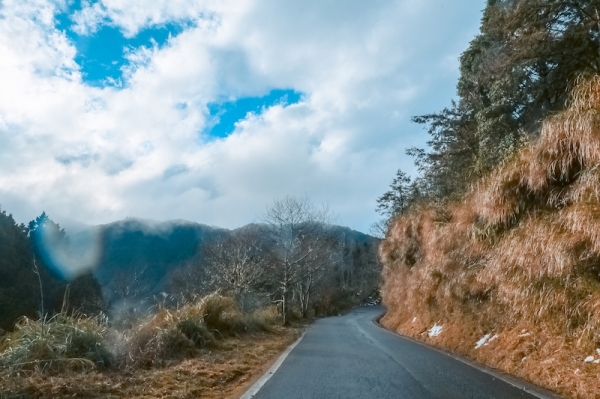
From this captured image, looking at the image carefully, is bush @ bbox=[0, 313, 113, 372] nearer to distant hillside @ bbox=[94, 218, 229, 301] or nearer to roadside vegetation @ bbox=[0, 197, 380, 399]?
roadside vegetation @ bbox=[0, 197, 380, 399]

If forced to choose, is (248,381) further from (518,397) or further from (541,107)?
(541,107)

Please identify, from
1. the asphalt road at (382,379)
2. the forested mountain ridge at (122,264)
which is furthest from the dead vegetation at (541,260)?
the forested mountain ridge at (122,264)

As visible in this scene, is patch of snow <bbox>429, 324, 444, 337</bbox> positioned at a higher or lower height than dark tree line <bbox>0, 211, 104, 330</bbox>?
lower

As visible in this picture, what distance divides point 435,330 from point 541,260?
7695 mm

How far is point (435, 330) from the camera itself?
1459 centimetres

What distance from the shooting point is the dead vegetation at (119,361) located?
18.8ft

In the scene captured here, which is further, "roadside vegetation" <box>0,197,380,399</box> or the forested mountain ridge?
the forested mountain ridge

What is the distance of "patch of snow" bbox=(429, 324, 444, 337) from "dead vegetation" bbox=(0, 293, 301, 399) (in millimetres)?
5950

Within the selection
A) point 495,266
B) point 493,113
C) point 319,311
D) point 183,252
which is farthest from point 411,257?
point 183,252

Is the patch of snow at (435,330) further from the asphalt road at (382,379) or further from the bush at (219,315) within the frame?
the bush at (219,315)

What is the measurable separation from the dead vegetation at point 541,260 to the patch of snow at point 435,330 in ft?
3.76

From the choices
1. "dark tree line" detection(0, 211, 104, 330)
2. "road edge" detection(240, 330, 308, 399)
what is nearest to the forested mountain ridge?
"dark tree line" detection(0, 211, 104, 330)

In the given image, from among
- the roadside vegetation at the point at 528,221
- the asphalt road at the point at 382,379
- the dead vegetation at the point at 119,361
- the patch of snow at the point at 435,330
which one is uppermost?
the roadside vegetation at the point at 528,221

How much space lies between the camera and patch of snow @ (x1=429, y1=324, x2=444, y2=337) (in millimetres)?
14072
